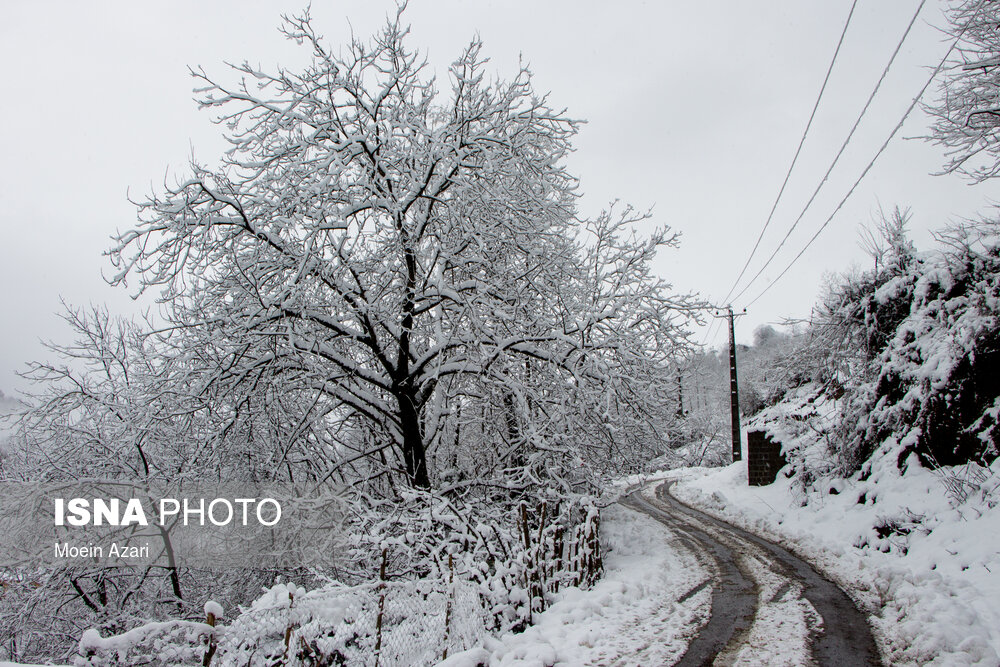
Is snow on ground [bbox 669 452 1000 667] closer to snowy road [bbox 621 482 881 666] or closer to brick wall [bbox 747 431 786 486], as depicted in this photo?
snowy road [bbox 621 482 881 666]

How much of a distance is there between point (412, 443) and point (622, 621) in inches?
154

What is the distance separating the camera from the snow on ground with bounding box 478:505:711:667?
4.96m

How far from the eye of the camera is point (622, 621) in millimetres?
5957

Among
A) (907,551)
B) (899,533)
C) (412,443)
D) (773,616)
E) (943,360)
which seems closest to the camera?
(773,616)

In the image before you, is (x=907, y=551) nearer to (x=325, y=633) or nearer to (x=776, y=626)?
(x=776, y=626)

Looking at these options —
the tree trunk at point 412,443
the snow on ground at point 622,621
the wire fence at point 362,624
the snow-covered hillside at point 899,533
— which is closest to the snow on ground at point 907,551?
the snow-covered hillside at point 899,533

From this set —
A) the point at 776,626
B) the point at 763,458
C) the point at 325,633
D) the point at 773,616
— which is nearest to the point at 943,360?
the point at 773,616

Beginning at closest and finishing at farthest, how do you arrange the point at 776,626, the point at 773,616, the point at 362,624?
1. the point at 362,624
2. the point at 776,626
3. the point at 773,616

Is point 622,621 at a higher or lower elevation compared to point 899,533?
lower

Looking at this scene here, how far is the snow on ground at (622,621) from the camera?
16.3 ft

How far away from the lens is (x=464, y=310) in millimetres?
7723

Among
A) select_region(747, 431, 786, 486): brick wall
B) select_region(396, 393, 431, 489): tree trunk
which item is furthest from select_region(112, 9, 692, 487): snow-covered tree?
select_region(747, 431, 786, 486): brick wall

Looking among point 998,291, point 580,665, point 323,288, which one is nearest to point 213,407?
point 323,288

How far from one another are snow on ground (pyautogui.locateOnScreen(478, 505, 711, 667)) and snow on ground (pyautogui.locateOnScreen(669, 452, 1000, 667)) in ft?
5.95
